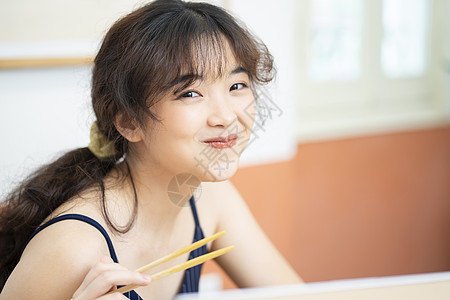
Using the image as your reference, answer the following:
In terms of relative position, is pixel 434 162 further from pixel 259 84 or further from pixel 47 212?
pixel 47 212

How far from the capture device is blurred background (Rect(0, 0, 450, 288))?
2.29 meters

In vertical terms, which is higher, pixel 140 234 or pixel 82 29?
pixel 82 29

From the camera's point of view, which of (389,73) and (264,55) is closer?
(264,55)

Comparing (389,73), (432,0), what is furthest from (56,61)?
(432,0)

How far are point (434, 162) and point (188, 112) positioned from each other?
240 cm

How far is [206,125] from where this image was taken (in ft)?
3.16

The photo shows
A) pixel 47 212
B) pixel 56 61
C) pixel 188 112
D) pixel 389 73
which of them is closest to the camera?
pixel 188 112

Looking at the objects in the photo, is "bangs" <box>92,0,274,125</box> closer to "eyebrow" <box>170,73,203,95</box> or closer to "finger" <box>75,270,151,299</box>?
"eyebrow" <box>170,73,203,95</box>

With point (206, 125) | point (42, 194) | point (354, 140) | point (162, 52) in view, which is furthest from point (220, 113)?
point (354, 140)

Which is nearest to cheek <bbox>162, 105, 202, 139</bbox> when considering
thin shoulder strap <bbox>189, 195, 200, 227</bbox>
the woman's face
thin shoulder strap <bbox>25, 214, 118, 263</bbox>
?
the woman's face

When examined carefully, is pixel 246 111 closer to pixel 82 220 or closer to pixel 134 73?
pixel 134 73

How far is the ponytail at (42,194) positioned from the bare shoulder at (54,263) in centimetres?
10

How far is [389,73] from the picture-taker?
9.58 feet

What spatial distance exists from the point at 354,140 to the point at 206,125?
192cm
